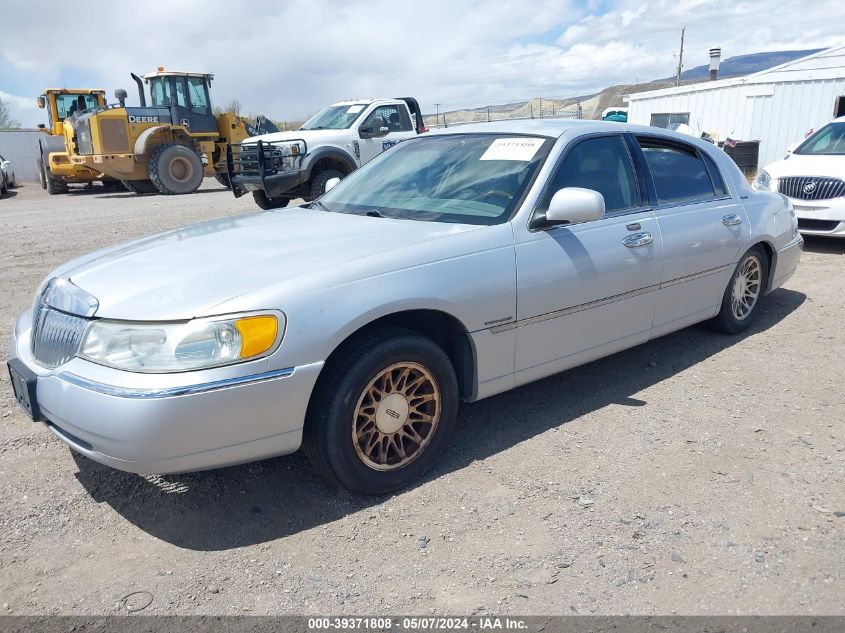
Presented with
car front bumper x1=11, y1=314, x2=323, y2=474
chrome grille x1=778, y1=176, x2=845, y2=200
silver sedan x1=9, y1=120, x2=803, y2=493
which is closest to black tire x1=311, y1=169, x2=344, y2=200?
chrome grille x1=778, y1=176, x2=845, y2=200

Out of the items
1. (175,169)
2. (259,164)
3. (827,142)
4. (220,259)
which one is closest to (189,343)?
(220,259)

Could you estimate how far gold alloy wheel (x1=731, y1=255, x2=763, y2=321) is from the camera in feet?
16.4

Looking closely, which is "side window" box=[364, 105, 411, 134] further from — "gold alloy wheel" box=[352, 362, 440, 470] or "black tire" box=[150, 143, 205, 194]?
"gold alloy wheel" box=[352, 362, 440, 470]

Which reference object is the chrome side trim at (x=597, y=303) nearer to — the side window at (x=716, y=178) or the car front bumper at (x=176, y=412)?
the side window at (x=716, y=178)

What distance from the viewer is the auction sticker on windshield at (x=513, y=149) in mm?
3758

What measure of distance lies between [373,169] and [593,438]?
217 centimetres

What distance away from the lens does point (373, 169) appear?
175 inches

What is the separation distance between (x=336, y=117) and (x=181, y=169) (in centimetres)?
684

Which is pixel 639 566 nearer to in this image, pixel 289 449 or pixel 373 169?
pixel 289 449

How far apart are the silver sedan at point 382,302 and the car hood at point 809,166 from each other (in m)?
4.72

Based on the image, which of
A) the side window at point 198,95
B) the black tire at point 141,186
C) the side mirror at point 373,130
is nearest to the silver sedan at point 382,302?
the side mirror at point 373,130

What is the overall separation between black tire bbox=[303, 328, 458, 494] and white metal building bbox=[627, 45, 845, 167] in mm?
17236

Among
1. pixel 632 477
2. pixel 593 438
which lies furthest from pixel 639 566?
pixel 593 438

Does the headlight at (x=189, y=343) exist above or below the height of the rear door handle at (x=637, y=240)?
below
